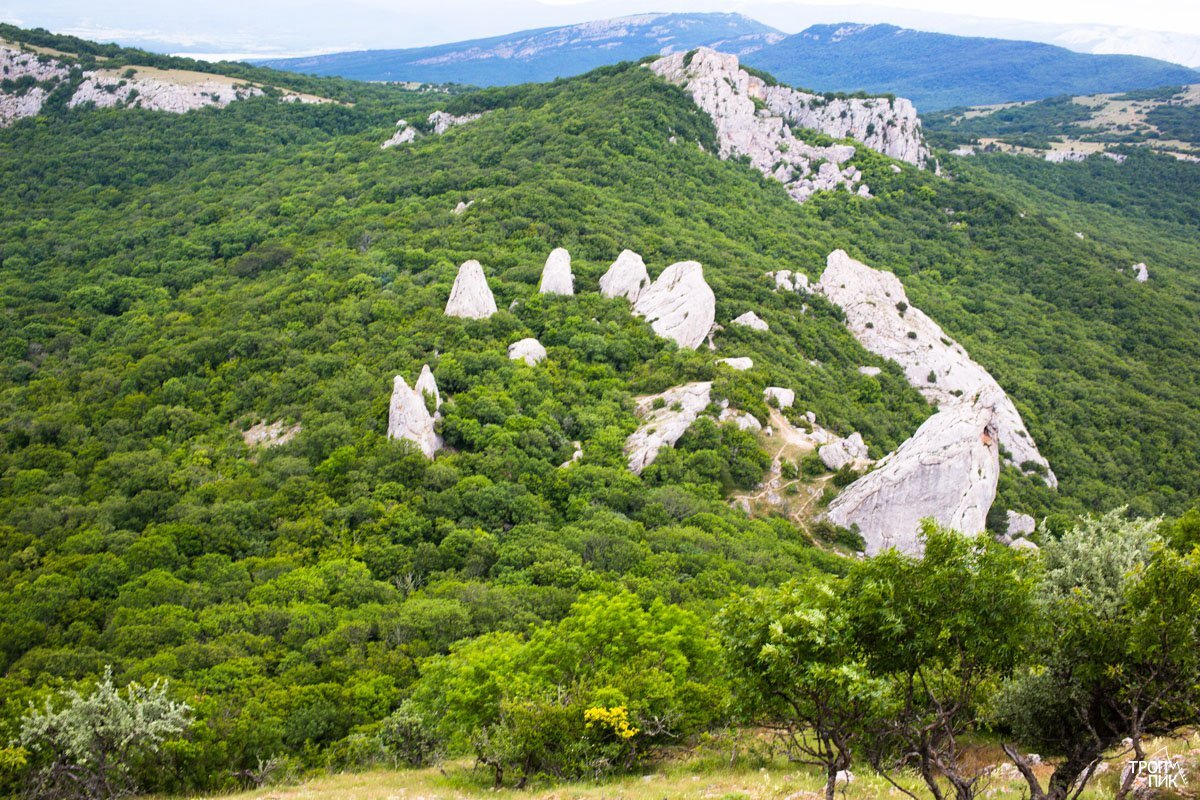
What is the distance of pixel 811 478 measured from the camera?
160 ft

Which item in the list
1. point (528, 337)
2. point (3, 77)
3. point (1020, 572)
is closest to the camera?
point (1020, 572)

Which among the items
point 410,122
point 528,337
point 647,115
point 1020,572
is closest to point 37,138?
point 410,122

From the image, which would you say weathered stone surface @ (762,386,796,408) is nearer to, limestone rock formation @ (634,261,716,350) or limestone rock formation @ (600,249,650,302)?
limestone rock formation @ (634,261,716,350)

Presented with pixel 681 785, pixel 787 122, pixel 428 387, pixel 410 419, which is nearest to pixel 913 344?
pixel 428 387

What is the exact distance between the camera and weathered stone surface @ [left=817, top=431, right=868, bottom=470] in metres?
49.0

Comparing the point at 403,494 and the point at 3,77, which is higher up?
the point at 3,77

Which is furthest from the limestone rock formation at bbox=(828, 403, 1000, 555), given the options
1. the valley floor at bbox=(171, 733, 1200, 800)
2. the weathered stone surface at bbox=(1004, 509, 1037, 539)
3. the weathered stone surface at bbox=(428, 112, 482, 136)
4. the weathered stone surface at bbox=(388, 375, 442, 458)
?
the weathered stone surface at bbox=(428, 112, 482, 136)

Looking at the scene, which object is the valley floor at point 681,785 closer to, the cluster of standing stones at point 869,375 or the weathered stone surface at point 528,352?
the cluster of standing stones at point 869,375

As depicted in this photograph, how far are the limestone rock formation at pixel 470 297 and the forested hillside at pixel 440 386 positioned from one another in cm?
173

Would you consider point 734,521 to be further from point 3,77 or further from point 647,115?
point 3,77

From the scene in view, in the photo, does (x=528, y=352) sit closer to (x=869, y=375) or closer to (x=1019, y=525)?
(x=869, y=375)

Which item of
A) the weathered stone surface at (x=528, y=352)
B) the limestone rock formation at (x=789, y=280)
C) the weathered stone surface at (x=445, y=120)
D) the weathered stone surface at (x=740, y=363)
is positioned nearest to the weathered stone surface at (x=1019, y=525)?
the weathered stone surface at (x=740, y=363)

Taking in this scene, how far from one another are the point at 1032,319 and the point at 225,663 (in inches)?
3718

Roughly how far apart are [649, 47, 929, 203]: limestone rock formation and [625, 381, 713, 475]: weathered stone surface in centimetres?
7289
